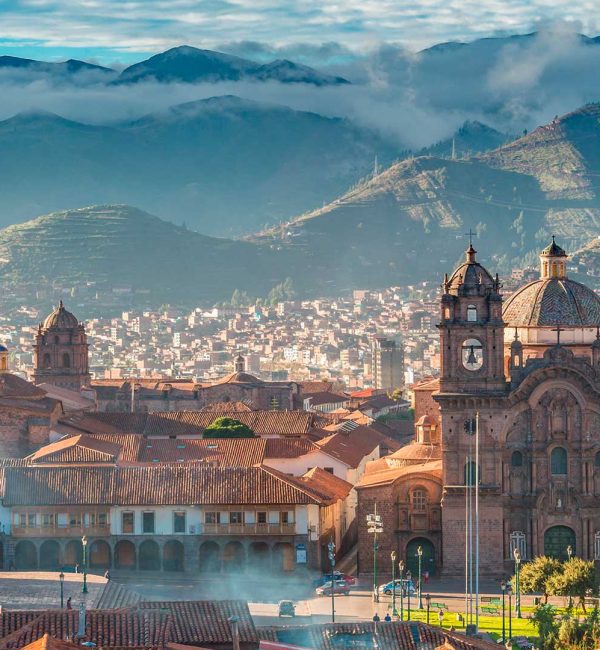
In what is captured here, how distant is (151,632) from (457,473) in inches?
1419

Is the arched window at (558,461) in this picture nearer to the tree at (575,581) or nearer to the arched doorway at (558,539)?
the arched doorway at (558,539)

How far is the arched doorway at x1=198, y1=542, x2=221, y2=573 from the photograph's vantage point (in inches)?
3605

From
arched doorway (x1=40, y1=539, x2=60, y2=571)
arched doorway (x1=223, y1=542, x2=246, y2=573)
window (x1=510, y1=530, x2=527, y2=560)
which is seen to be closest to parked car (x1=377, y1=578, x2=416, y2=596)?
window (x1=510, y1=530, x2=527, y2=560)

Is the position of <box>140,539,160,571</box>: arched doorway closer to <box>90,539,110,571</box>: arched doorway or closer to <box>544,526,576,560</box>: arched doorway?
<box>90,539,110,571</box>: arched doorway

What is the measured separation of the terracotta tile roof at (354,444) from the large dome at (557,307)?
67.2ft

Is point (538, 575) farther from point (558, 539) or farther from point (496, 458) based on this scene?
point (496, 458)

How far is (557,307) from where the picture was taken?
94.1m

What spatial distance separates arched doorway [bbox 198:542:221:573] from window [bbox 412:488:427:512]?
800cm

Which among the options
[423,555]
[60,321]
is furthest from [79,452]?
[60,321]

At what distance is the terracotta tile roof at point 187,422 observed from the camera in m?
128

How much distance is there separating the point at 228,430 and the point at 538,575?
3908cm

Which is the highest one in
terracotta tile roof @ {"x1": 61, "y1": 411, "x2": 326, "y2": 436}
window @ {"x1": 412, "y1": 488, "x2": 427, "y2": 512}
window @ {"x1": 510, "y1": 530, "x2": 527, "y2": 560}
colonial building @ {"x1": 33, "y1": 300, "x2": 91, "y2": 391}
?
colonial building @ {"x1": 33, "y1": 300, "x2": 91, "y2": 391}

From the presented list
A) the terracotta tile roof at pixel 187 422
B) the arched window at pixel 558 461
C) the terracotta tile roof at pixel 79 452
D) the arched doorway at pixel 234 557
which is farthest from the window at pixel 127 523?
the terracotta tile roof at pixel 187 422

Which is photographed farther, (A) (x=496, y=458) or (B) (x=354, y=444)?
(B) (x=354, y=444)
